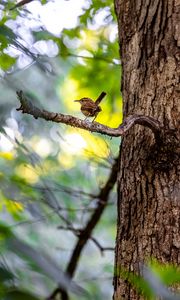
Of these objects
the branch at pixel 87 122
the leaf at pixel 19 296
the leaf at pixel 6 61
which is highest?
the leaf at pixel 6 61

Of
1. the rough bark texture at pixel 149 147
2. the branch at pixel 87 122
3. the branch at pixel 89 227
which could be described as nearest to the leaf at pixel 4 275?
the branch at pixel 87 122

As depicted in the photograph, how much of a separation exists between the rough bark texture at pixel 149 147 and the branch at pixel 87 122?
0.20 ft

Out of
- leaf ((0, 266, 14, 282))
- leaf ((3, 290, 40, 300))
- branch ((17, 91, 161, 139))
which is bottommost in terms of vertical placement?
leaf ((3, 290, 40, 300))

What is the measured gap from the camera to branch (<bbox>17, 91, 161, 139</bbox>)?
1126mm

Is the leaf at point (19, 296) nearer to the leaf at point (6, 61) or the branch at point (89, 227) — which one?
the leaf at point (6, 61)

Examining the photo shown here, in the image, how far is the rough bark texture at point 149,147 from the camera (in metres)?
1.31

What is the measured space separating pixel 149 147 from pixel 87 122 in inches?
9.2

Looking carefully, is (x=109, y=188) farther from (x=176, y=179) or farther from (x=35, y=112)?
(x=35, y=112)

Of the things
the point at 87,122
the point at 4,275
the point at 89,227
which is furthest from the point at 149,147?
the point at 89,227

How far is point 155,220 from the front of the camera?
1316mm

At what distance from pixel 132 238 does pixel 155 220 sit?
3.3 inches

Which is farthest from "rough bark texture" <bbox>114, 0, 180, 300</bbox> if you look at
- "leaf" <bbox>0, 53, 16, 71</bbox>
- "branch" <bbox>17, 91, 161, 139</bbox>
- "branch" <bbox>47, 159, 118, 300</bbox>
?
"branch" <bbox>47, 159, 118, 300</bbox>

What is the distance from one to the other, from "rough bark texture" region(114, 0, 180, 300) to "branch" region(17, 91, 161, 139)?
0.20 feet

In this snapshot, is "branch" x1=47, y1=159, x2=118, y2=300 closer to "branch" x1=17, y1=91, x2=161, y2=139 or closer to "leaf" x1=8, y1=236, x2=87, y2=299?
"branch" x1=17, y1=91, x2=161, y2=139
